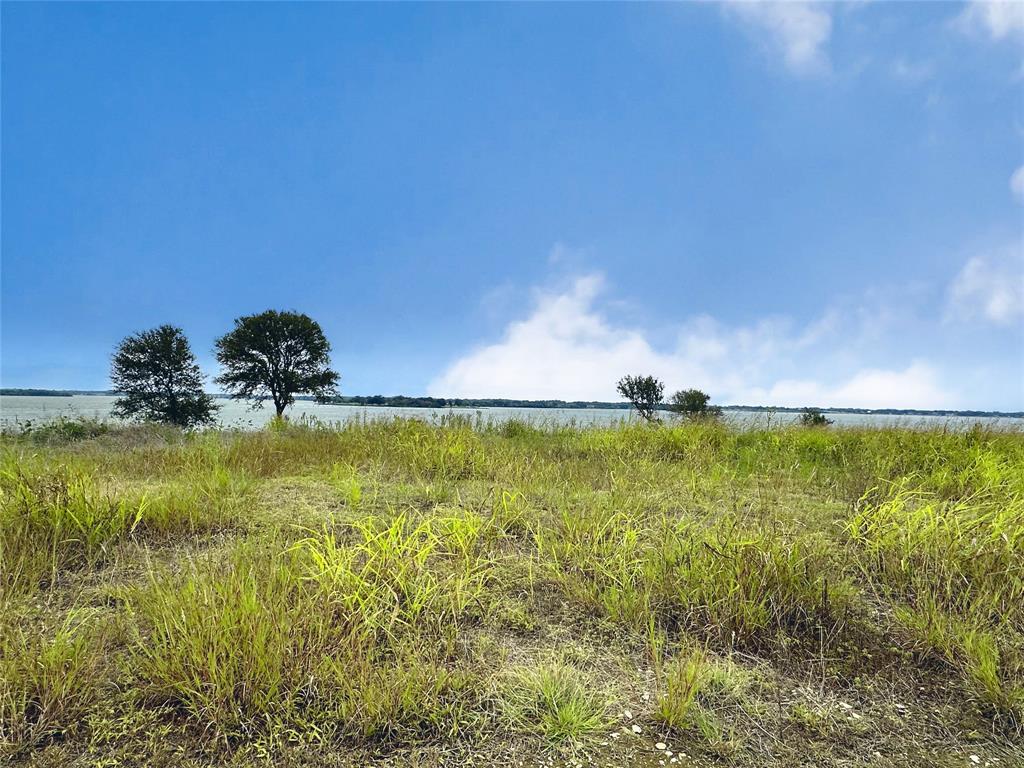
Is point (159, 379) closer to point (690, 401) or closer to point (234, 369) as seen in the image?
point (234, 369)

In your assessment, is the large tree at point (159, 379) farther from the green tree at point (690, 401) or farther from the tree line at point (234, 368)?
the green tree at point (690, 401)

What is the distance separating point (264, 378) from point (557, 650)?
32229 millimetres

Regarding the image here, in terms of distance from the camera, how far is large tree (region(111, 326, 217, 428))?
28.2 m

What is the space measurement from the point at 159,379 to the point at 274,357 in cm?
639

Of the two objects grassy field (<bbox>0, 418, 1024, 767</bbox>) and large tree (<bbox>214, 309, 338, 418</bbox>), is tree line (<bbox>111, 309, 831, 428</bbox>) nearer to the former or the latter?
large tree (<bbox>214, 309, 338, 418</bbox>)

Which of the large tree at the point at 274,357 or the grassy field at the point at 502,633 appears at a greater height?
→ the large tree at the point at 274,357

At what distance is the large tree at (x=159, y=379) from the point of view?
28188mm

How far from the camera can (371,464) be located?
6.20 m

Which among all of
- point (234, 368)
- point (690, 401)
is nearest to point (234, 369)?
point (234, 368)

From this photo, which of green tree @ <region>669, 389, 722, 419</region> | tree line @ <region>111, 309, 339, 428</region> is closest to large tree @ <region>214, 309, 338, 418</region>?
tree line @ <region>111, 309, 339, 428</region>

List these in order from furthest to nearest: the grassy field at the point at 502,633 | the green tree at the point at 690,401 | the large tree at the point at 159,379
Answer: the green tree at the point at 690,401 → the large tree at the point at 159,379 → the grassy field at the point at 502,633

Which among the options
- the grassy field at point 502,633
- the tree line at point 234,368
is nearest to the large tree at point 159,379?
the tree line at point 234,368

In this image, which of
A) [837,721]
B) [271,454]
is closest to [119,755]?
[837,721]

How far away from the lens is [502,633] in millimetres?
2652
